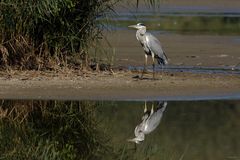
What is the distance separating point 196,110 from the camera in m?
13.4

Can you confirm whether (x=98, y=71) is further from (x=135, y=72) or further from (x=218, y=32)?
(x=218, y=32)

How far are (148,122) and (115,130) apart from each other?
595mm

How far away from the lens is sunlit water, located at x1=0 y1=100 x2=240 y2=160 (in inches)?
398

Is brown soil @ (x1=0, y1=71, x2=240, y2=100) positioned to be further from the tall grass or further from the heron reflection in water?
the heron reflection in water

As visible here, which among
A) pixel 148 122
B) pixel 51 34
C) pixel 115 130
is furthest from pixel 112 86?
pixel 115 130

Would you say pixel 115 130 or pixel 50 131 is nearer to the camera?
pixel 50 131

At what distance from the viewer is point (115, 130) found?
11.7 metres

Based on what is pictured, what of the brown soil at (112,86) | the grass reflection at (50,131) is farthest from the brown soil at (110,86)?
the grass reflection at (50,131)

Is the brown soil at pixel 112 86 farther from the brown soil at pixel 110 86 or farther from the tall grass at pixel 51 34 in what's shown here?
the tall grass at pixel 51 34

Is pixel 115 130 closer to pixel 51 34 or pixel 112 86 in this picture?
pixel 112 86

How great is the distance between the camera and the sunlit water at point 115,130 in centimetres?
1010

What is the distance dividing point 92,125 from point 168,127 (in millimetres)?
1120

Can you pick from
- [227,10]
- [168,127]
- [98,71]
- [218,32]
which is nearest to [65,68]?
[98,71]

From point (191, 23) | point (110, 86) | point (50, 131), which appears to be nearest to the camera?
point (50, 131)
